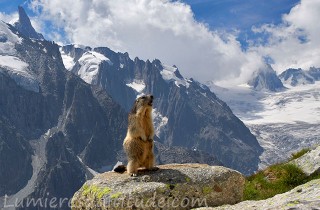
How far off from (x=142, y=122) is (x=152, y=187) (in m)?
3.99

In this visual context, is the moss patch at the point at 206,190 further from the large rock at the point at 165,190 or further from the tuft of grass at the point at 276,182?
the tuft of grass at the point at 276,182

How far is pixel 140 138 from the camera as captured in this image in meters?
19.3

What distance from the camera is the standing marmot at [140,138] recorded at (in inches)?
754

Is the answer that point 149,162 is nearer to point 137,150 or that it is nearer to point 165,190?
point 137,150

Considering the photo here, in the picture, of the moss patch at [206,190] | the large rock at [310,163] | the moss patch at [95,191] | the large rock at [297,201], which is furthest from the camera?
the large rock at [310,163]

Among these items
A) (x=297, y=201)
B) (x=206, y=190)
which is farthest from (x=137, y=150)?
(x=297, y=201)

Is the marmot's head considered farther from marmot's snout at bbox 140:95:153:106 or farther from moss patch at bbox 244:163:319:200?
moss patch at bbox 244:163:319:200

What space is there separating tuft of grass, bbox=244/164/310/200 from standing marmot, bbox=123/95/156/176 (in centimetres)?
550

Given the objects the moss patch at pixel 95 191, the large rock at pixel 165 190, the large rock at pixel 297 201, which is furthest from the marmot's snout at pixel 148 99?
the large rock at pixel 297 201

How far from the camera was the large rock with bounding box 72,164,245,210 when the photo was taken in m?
16.0

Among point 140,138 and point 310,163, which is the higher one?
point 140,138

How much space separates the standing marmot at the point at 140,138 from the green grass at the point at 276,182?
5498 millimetres

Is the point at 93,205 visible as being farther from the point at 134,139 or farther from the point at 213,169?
the point at 213,169

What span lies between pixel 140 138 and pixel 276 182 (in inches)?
322
